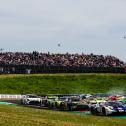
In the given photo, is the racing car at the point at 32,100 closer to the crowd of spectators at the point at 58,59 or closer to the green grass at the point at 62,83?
the green grass at the point at 62,83

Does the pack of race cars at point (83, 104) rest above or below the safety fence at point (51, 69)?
below

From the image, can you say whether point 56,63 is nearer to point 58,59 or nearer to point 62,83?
point 58,59

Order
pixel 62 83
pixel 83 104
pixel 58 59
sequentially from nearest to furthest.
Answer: pixel 83 104 → pixel 58 59 → pixel 62 83

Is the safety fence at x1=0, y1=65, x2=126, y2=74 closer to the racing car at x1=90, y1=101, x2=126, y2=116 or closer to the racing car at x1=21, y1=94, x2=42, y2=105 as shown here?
the racing car at x1=21, y1=94, x2=42, y2=105

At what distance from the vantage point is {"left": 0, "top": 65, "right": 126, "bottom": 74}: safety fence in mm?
66062

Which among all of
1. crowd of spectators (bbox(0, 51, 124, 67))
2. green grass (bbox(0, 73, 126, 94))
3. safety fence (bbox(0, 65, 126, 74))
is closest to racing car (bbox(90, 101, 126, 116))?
green grass (bbox(0, 73, 126, 94))

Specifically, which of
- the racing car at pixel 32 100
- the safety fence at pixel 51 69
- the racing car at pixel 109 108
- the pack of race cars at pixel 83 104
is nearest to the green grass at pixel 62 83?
the safety fence at pixel 51 69

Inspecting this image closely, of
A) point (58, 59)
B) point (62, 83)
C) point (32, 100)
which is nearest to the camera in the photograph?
point (32, 100)

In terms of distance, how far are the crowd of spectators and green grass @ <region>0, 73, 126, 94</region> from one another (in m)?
1.86

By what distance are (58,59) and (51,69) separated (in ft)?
6.30

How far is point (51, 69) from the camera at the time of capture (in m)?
69.1

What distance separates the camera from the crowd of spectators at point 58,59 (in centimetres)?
6488

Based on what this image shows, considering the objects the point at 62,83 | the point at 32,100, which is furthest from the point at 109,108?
the point at 62,83

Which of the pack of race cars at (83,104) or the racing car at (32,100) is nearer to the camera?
the pack of race cars at (83,104)
